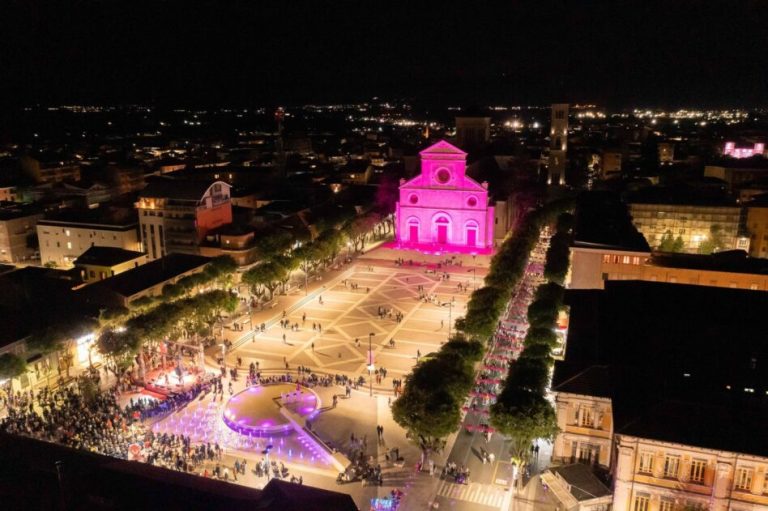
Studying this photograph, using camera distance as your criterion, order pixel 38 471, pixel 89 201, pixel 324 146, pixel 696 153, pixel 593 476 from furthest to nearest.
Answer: pixel 324 146 → pixel 696 153 → pixel 89 201 → pixel 593 476 → pixel 38 471

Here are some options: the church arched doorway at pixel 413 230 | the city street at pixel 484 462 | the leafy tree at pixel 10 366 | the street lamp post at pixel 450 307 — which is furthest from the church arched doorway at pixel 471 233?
the leafy tree at pixel 10 366

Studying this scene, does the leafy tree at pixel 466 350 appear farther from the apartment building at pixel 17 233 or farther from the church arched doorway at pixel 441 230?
the apartment building at pixel 17 233

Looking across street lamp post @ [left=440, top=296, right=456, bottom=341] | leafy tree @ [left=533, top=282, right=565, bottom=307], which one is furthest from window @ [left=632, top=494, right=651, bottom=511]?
street lamp post @ [left=440, top=296, right=456, bottom=341]

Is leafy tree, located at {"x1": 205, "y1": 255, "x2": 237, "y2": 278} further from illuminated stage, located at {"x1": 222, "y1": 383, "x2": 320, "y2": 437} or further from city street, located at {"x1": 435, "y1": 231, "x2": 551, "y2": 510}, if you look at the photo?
city street, located at {"x1": 435, "y1": 231, "x2": 551, "y2": 510}

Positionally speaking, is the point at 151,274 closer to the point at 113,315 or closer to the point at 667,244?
the point at 113,315

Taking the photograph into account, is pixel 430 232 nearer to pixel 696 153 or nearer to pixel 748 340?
pixel 748 340

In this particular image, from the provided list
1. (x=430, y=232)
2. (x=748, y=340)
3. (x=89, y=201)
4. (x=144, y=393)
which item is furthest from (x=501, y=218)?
(x=89, y=201)
